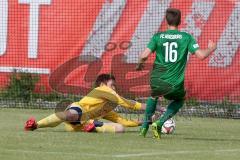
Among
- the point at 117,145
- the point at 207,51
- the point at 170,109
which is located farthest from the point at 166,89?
the point at 117,145

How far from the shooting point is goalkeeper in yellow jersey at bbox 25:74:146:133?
14.2m

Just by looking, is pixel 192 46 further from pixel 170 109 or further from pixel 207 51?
pixel 170 109

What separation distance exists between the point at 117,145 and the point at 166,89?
1514 millimetres

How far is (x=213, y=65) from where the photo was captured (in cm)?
1953

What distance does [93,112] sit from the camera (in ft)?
47.4

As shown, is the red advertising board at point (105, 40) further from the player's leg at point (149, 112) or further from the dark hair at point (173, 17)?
the dark hair at point (173, 17)

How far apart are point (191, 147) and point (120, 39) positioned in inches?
327

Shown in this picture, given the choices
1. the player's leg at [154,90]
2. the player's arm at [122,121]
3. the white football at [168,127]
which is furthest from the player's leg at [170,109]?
the player's arm at [122,121]

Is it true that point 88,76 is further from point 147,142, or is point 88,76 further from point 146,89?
→ point 147,142

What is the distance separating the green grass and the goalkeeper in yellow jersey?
0.18 meters

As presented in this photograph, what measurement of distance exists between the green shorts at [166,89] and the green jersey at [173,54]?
0.04m

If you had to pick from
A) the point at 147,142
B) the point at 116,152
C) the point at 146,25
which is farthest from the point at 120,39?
the point at 116,152

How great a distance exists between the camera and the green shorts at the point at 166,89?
13.1 meters

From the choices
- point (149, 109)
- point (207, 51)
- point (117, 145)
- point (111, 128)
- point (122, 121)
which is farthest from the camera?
point (122, 121)
